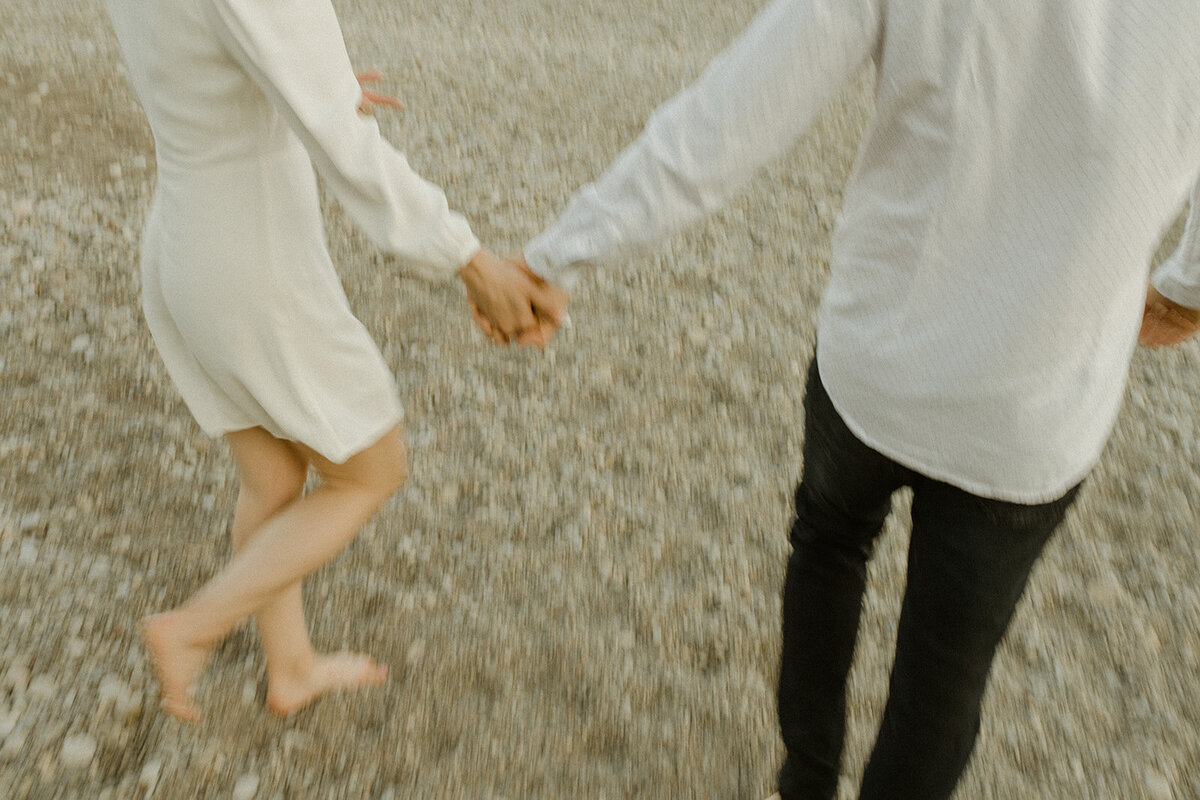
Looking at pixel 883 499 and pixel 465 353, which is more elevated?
pixel 883 499

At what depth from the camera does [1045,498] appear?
50.3 inches

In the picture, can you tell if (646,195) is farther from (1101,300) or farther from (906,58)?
(1101,300)

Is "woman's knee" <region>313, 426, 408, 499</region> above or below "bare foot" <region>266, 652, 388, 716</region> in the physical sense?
above

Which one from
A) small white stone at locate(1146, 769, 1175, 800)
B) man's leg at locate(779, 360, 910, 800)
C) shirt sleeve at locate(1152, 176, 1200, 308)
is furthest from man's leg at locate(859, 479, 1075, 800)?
Answer: small white stone at locate(1146, 769, 1175, 800)

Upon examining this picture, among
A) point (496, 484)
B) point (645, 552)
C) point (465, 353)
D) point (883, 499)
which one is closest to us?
point (883, 499)

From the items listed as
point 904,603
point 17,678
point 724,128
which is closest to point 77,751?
point 17,678

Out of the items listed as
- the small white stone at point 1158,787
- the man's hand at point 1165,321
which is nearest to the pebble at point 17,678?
the man's hand at point 1165,321

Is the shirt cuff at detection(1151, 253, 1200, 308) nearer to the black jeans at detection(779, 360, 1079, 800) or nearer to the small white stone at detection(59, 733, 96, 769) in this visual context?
the black jeans at detection(779, 360, 1079, 800)

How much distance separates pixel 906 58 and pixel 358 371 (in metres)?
1.04

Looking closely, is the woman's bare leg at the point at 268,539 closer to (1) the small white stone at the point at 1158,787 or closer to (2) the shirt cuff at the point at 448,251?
(2) the shirt cuff at the point at 448,251

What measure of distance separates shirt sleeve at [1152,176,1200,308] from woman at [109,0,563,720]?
955 millimetres

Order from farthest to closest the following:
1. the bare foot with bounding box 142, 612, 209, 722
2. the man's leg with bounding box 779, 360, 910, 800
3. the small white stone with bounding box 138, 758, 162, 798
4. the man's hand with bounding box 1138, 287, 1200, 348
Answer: the small white stone with bounding box 138, 758, 162, 798, the bare foot with bounding box 142, 612, 209, 722, the man's hand with bounding box 1138, 287, 1200, 348, the man's leg with bounding box 779, 360, 910, 800

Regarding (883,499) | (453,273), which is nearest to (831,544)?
(883,499)

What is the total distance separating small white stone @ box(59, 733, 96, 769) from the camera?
2.04 metres
